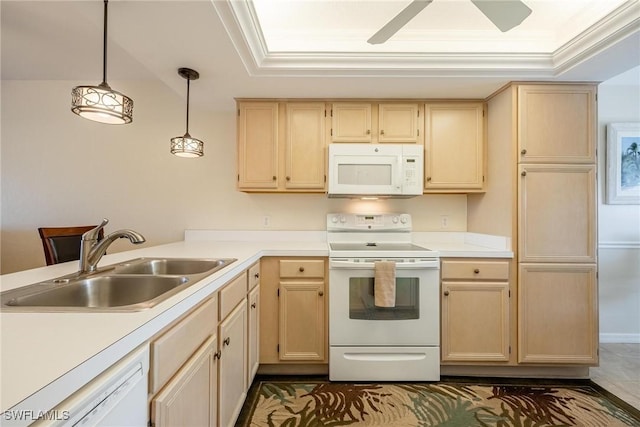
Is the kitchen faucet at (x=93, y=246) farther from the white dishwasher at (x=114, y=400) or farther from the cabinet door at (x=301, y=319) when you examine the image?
the cabinet door at (x=301, y=319)

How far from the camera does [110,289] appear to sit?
1.21m

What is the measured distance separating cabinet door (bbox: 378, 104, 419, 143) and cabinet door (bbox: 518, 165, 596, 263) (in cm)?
86

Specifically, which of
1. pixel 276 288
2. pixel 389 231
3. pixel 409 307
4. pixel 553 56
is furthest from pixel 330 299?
pixel 553 56

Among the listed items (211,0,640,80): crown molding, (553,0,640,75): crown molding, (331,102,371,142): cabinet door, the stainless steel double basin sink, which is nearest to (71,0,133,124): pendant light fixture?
the stainless steel double basin sink

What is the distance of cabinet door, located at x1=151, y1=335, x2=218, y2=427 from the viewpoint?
0.79 meters

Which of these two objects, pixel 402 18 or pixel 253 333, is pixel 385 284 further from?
pixel 402 18

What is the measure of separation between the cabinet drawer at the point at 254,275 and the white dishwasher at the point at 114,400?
41.3 inches

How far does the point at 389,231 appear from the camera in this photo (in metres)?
2.54

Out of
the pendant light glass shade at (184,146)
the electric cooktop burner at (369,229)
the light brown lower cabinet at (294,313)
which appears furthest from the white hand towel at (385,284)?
the pendant light glass shade at (184,146)

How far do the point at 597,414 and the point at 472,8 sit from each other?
2.59 metres

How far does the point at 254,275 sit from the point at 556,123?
94.4 inches

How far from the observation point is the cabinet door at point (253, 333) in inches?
69.1

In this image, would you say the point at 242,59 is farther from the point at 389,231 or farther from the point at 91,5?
the point at 389,231

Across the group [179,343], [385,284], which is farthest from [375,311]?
[179,343]
